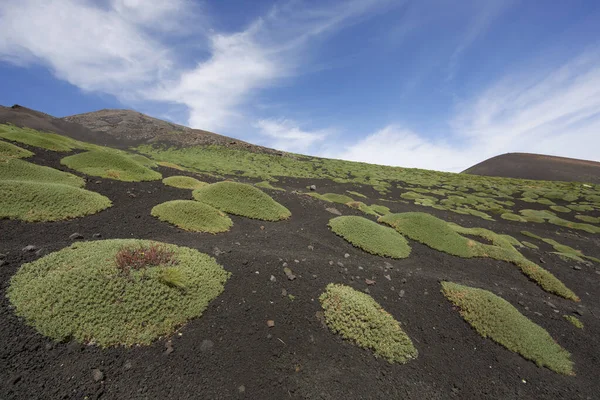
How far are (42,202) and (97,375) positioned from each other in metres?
8.69

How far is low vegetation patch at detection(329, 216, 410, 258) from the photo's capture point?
13594 millimetres

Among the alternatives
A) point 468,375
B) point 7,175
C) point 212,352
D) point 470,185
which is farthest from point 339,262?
point 470,185

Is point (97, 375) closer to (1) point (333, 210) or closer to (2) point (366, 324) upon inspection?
(2) point (366, 324)

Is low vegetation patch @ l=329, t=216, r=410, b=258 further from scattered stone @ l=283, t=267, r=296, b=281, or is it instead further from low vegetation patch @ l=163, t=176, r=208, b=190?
low vegetation patch @ l=163, t=176, r=208, b=190

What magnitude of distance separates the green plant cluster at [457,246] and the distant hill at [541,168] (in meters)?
93.8

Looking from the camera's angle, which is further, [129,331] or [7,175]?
[7,175]

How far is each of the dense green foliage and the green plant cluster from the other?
61.0 ft

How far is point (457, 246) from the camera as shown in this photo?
16031mm

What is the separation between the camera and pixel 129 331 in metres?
6.17

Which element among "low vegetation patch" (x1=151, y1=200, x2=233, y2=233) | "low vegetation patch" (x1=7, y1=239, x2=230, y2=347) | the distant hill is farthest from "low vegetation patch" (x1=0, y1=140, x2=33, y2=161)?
the distant hill

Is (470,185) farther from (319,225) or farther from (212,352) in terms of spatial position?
(212,352)

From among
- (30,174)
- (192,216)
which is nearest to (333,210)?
(192,216)

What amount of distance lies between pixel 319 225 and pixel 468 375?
9181 mm

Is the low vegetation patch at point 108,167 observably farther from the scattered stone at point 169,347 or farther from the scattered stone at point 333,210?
the scattered stone at point 169,347
